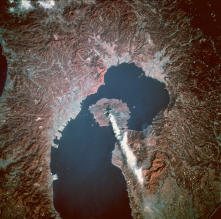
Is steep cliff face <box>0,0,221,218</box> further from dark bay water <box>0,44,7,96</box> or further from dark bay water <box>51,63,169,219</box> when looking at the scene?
dark bay water <box>51,63,169,219</box>

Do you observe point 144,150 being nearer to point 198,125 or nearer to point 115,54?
point 198,125

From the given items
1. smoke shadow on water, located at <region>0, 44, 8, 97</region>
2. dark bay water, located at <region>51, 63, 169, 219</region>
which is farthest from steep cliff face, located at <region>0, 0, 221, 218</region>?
dark bay water, located at <region>51, 63, 169, 219</region>

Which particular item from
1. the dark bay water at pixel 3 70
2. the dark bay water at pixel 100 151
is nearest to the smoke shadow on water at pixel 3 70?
the dark bay water at pixel 3 70

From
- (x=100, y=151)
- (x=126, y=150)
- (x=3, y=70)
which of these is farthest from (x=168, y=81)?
(x=3, y=70)

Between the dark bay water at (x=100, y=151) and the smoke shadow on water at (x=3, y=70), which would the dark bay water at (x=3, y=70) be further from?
the dark bay water at (x=100, y=151)

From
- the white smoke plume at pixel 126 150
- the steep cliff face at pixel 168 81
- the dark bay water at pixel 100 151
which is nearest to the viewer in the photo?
the steep cliff face at pixel 168 81

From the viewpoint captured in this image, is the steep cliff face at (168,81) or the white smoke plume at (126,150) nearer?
the steep cliff face at (168,81)

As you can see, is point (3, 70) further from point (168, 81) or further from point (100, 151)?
point (168, 81)
